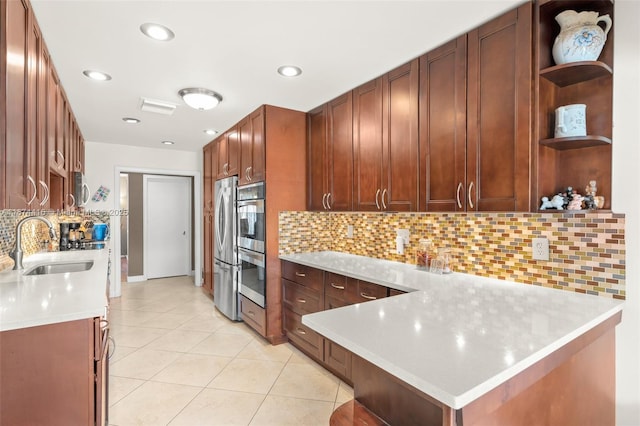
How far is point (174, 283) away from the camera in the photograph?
19.6ft

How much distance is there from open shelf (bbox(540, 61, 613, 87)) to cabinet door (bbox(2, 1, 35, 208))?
2.40 metres

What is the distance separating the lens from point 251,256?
11.3 feet

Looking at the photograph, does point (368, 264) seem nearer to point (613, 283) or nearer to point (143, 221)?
point (613, 283)

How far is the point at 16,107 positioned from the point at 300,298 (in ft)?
7.54

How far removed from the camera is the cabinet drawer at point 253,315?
3236 millimetres

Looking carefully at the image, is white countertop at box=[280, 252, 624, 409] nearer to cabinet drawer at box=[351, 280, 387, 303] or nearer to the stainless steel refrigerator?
cabinet drawer at box=[351, 280, 387, 303]

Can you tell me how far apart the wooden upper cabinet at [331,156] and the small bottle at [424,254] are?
695mm

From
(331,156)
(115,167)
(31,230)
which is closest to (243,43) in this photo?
(331,156)

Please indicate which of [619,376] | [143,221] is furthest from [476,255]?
[143,221]

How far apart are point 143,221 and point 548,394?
21.6 ft

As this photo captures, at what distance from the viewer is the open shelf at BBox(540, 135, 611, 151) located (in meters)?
1.51

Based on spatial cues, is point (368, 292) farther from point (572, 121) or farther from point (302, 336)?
point (572, 121)

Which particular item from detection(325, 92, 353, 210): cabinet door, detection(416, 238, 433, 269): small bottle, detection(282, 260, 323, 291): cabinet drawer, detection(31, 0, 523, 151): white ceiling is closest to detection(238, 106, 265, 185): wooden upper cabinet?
detection(31, 0, 523, 151): white ceiling

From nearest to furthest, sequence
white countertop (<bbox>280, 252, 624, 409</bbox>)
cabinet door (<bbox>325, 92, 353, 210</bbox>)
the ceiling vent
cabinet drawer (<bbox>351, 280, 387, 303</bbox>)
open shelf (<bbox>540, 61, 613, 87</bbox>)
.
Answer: white countertop (<bbox>280, 252, 624, 409</bbox>) → open shelf (<bbox>540, 61, 613, 87</bbox>) → cabinet drawer (<bbox>351, 280, 387, 303</bbox>) → cabinet door (<bbox>325, 92, 353, 210</bbox>) → the ceiling vent
